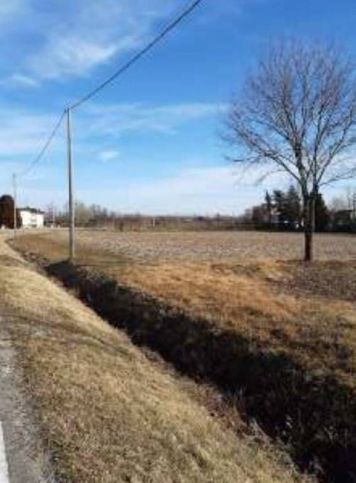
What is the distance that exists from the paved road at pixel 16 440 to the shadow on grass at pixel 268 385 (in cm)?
294

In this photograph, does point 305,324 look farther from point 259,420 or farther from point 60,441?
point 60,441

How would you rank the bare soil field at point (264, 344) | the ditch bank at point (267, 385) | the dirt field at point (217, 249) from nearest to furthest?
the ditch bank at point (267, 385)
the bare soil field at point (264, 344)
the dirt field at point (217, 249)

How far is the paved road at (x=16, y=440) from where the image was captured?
256 inches

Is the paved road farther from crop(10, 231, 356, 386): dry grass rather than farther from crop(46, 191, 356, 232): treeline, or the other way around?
crop(46, 191, 356, 232): treeline

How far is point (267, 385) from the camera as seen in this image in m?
11.3

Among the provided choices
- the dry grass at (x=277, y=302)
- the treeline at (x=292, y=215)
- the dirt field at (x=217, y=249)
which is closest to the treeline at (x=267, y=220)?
the treeline at (x=292, y=215)

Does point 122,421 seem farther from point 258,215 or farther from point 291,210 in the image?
point 258,215

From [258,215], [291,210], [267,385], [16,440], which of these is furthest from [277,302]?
[258,215]

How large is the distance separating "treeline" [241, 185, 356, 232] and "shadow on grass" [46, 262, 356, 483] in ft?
293

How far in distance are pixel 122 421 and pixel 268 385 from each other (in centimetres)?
330

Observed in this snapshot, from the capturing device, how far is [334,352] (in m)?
11.7

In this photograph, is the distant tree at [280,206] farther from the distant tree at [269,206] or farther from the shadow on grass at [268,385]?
the shadow on grass at [268,385]

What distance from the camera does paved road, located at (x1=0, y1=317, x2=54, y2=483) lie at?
6492 mm

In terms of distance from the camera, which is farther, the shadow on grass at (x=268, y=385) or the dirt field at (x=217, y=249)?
the dirt field at (x=217, y=249)
